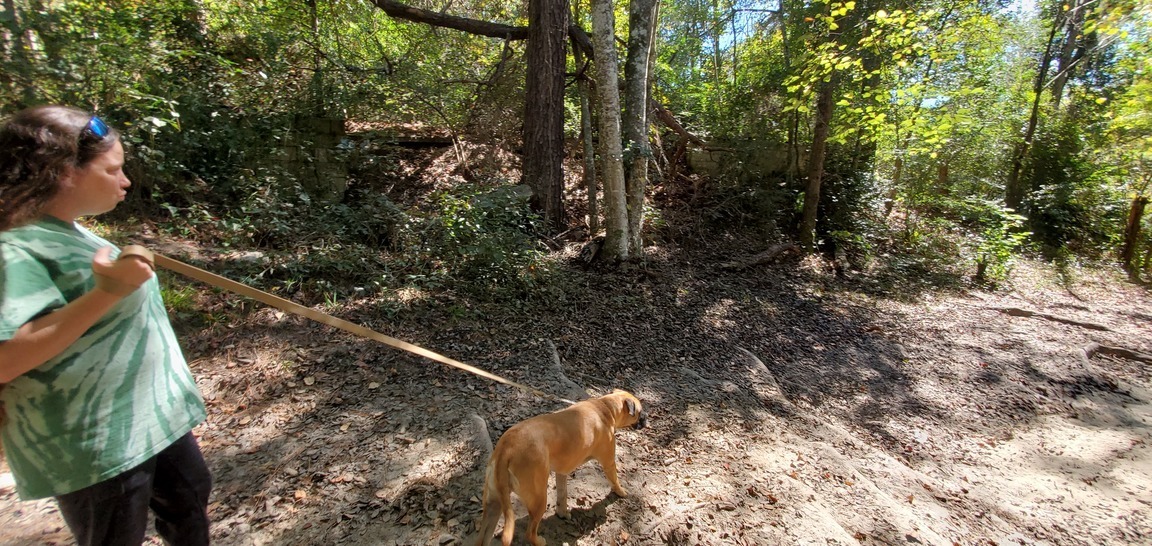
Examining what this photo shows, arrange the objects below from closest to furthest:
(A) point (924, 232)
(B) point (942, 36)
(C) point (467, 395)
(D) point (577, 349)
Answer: (C) point (467, 395) < (D) point (577, 349) < (B) point (942, 36) < (A) point (924, 232)

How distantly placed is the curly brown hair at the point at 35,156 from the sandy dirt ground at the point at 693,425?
2.00 m

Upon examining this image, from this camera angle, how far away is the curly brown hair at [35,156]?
1.18m

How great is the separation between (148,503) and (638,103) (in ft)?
22.9

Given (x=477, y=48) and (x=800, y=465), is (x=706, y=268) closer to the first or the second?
(x=800, y=465)

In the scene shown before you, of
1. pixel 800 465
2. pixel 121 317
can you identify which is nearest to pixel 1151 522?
pixel 800 465

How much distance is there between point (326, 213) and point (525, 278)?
2626 millimetres

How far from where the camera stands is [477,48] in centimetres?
892

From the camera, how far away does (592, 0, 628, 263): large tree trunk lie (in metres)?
6.00

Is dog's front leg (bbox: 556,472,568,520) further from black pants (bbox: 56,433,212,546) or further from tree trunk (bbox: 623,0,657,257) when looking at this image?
tree trunk (bbox: 623,0,657,257)

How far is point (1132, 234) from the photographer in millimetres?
10891

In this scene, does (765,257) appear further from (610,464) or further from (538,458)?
(538,458)

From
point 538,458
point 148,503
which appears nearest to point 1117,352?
point 538,458

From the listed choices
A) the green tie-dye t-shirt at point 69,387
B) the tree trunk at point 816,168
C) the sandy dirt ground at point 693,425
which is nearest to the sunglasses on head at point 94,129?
the green tie-dye t-shirt at point 69,387

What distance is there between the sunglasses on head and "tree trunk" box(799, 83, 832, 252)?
9.69 meters
